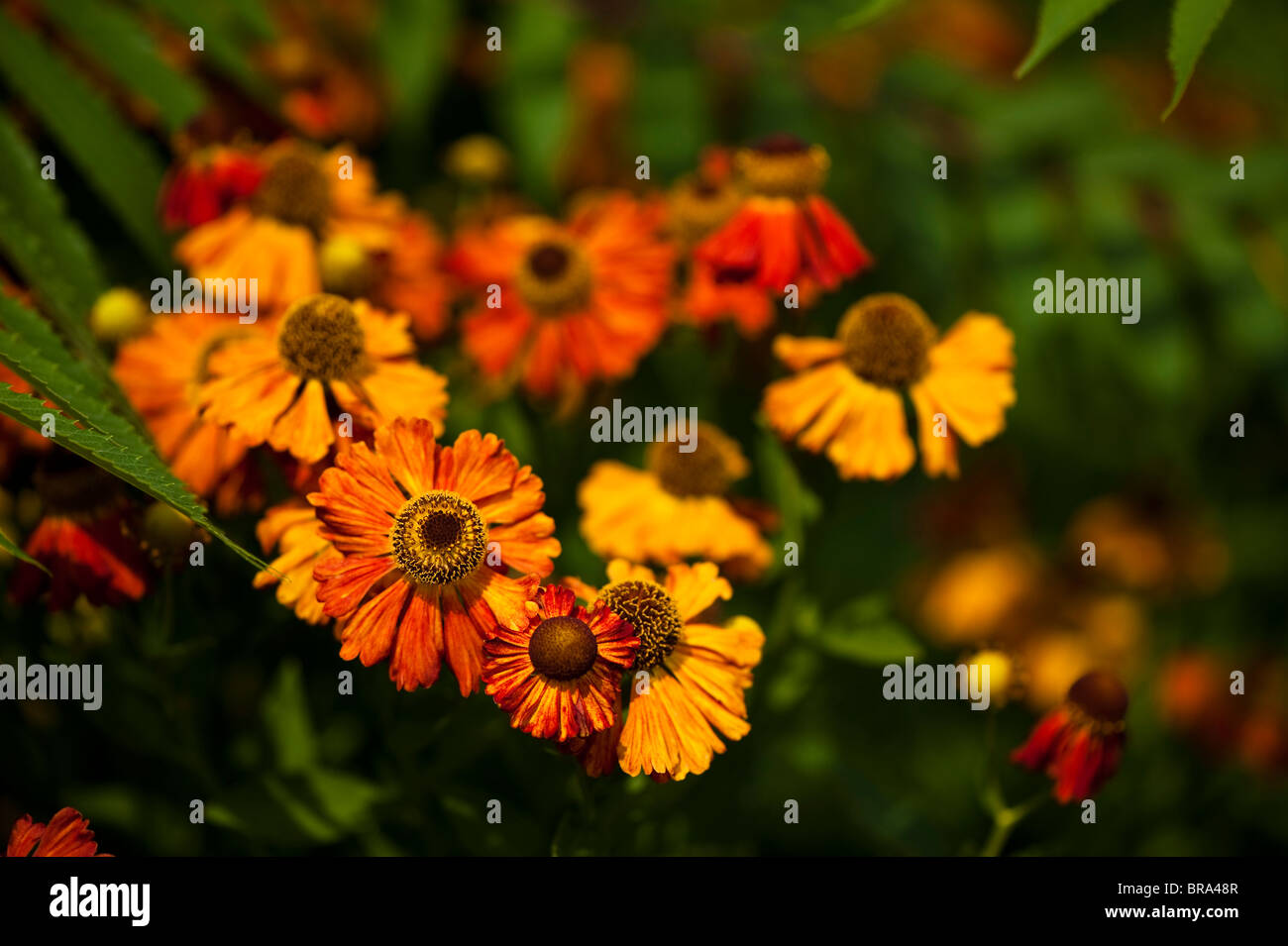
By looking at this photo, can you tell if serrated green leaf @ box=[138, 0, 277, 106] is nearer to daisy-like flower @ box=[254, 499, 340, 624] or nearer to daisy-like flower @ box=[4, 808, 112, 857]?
daisy-like flower @ box=[254, 499, 340, 624]

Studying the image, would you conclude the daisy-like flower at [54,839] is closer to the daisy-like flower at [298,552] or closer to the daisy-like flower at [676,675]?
the daisy-like flower at [298,552]

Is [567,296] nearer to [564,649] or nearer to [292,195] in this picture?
[292,195]

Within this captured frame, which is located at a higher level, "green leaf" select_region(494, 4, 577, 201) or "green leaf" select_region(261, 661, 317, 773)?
"green leaf" select_region(494, 4, 577, 201)

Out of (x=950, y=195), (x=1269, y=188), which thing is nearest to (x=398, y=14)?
(x=950, y=195)

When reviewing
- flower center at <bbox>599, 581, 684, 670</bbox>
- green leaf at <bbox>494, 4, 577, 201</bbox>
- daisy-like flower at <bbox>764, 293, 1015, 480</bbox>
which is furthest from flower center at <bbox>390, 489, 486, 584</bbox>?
green leaf at <bbox>494, 4, 577, 201</bbox>

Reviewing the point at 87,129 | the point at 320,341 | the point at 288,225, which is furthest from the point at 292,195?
the point at 320,341

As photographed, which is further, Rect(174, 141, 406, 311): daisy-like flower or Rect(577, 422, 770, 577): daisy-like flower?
Rect(174, 141, 406, 311): daisy-like flower
